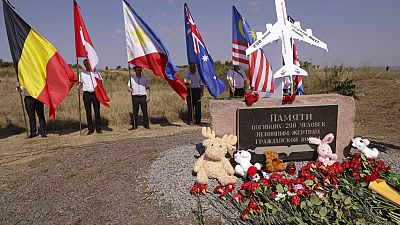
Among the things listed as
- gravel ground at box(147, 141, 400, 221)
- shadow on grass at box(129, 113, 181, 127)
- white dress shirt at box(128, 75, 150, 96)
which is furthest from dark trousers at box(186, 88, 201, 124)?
gravel ground at box(147, 141, 400, 221)

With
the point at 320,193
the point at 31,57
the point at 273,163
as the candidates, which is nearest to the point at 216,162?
the point at 273,163

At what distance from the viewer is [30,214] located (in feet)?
12.1

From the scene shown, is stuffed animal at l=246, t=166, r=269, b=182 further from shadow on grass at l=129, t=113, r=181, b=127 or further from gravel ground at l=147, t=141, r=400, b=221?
shadow on grass at l=129, t=113, r=181, b=127

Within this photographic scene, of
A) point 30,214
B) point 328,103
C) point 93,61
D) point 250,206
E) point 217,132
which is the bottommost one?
point 30,214

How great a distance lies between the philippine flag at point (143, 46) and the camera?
7316 millimetres

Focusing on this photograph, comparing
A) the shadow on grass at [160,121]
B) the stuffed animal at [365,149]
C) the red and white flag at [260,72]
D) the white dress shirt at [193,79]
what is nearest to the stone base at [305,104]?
the stuffed animal at [365,149]

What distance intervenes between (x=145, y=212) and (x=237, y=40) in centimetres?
516

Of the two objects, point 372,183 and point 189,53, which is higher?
point 189,53

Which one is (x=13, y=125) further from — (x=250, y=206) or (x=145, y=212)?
(x=250, y=206)

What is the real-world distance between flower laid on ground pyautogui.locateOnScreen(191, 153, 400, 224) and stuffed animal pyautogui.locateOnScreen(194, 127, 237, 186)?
204 mm

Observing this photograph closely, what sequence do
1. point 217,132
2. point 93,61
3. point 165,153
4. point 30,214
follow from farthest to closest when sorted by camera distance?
1. point 93,61
2. point 165,153
3. point 217,132
4. point 30,214

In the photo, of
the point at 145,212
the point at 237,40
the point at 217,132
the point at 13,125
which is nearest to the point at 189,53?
the point at 237,40

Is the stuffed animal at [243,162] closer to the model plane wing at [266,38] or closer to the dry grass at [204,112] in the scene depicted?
the model plane wing at [266,38]

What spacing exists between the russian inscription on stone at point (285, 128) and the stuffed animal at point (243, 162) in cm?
26
